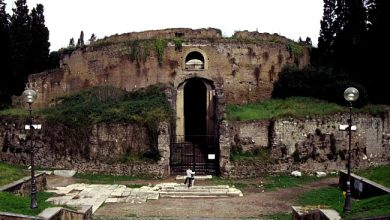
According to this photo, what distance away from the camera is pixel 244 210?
1673 centimetres

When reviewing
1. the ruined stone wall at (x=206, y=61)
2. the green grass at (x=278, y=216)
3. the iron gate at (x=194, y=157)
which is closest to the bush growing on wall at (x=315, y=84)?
the ruined stone wall at (x=206, y=61)

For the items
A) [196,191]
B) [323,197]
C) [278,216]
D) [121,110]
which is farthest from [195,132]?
[278,216]

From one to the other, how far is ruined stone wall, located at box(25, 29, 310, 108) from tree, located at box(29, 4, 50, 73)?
10.7 meters

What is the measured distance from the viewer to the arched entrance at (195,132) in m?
23.7

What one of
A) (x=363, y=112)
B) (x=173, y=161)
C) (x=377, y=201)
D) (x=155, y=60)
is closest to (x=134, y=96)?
(x=155, y=60)

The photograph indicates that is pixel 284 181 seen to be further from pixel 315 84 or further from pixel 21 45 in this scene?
pixel 21 45

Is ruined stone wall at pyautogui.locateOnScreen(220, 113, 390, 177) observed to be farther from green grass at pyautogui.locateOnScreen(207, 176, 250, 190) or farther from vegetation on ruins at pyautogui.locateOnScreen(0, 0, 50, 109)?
vegetation on ruins at pyautogui.locateOnScreen(0, 0, 50, 109)

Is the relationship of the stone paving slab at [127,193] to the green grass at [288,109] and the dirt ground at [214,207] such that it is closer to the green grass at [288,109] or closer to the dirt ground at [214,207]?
the dirt ground at [214,207]

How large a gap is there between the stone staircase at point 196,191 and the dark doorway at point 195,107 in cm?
1063

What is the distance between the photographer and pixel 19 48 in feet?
130

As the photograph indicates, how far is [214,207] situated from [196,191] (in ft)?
8.44

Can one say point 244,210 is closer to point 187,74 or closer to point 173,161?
point 173,161

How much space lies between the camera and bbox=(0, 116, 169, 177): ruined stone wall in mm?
22719

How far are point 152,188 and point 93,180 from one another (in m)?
3.52
